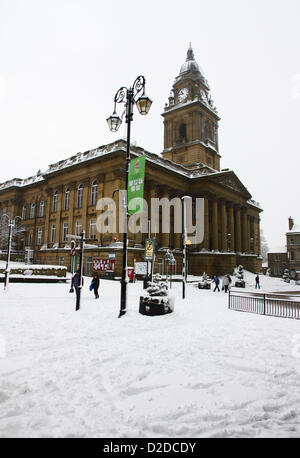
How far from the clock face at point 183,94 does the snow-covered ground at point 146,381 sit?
2053 inches

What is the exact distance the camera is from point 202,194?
43438 millimetres

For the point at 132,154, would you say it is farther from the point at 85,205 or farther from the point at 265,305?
the point at 265,305

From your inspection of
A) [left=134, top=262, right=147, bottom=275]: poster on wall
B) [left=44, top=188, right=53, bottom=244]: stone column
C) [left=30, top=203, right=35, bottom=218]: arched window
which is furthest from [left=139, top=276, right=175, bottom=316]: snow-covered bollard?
[left=30, top=203, right=35, bottom=218]: arched window

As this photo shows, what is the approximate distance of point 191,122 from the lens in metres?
50.8

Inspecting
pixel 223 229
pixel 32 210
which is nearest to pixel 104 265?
pixel 223 229

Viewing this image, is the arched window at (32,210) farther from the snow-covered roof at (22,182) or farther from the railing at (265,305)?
the railing at (265,305)

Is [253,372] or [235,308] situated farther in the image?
[235,308]

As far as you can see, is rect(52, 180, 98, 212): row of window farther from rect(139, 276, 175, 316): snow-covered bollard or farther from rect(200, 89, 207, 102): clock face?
rect(200, 89, 207, 102): clock face

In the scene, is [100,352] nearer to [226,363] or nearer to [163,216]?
[226,363]

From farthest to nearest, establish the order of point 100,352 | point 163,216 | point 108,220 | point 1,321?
point 163,216, point 108,220, point 1,321, point 100,352

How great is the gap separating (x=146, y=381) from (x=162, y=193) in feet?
119

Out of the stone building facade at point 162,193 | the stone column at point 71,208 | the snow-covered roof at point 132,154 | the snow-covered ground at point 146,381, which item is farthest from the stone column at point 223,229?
the snow-covered ground at point 146,381

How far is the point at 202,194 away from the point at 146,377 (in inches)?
1582

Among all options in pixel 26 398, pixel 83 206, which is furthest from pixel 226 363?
pixel 83 206
